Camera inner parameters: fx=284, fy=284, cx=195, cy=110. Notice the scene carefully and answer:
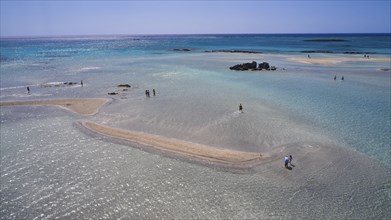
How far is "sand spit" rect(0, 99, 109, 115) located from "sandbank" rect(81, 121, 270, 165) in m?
8.29

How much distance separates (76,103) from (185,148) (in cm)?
2280

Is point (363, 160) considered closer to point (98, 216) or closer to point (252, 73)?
point (98, 216)

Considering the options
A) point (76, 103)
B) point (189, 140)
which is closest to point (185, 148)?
point (189, 140)

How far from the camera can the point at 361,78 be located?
57.4m

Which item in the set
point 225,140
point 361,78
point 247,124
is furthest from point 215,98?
point 361,78

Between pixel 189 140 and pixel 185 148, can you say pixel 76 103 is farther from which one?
pixel 185 148

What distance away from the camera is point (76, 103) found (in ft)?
133

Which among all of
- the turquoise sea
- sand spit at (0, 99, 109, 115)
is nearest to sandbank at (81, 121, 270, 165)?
the turquoise sea

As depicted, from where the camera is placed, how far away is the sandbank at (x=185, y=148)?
23.0 meters

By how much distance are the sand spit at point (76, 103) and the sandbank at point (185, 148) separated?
27.2ft

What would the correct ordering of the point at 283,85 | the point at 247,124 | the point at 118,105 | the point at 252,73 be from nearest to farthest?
the point at 247,124, the point at 118,105, the point at 283,85, the point at 252,73

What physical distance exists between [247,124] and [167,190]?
47.4 ft

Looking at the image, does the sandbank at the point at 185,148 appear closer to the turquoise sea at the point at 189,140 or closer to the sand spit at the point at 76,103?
the turquoise sea at the point at 189,140

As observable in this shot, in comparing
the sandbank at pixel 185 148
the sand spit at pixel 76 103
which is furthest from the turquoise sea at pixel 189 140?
the sand spit at pixel 76 103
